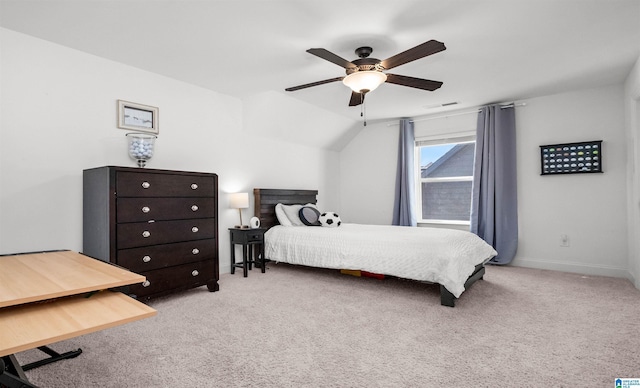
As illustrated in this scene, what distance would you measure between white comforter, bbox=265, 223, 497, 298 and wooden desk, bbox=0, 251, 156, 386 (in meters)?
2.47

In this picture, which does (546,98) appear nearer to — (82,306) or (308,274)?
(308,274)

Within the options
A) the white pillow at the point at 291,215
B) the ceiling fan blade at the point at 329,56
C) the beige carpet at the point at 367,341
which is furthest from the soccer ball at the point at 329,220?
the ceiling fan blade at the point at 329,56

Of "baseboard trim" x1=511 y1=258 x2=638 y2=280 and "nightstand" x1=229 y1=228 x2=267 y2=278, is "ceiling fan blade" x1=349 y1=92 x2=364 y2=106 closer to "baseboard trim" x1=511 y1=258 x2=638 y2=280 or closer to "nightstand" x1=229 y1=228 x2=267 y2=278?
"nightstand" x1=229 y1=228 x2=267 y2=278

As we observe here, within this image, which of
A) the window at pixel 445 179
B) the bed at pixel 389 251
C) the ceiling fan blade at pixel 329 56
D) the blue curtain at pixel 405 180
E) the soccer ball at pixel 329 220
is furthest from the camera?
the blue curtain at pixel 405 180

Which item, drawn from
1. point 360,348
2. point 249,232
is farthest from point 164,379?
point 249,232

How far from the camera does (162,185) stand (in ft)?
9.91

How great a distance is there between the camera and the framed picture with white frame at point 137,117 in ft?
10.8

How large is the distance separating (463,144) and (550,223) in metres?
1.67

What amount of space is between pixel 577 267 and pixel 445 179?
2.10 meters

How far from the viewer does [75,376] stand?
1823 millimetres

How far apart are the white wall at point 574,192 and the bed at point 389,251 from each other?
1.27 metres

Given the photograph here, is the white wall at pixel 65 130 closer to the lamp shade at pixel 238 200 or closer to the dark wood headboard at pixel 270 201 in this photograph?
the lamp shade at pixel 238 200

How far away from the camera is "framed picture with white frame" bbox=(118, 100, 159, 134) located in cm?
330

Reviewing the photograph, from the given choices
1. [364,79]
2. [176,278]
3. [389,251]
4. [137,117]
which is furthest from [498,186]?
[137,117]
